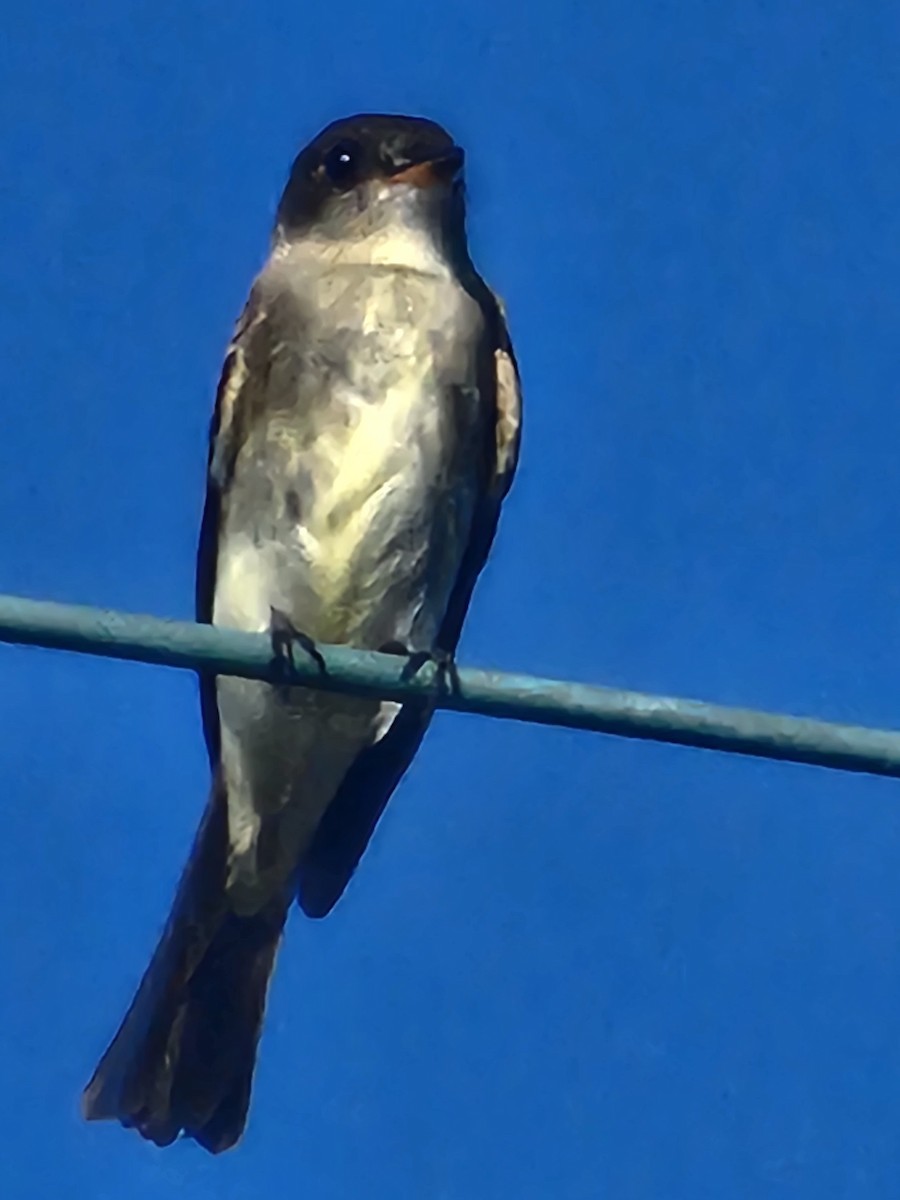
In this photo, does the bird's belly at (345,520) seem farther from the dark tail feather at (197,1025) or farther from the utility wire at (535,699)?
the utility wire at (535,699)

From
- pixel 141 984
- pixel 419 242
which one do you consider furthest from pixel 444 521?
pixel 141 984

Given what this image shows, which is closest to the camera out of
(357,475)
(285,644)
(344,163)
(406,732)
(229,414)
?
(285,644)

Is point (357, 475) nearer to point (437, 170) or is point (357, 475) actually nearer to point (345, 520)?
point (345, 520)

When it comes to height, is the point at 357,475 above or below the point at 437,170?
below

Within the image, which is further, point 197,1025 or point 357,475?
point 197,1025

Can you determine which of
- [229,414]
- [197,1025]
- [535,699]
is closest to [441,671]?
[535,699]

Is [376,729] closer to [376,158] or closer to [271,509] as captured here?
[271,509]

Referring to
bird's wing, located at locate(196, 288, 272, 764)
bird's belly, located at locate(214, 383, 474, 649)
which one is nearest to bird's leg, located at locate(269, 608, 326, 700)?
bird's belly, located at locate(214, 383, 474, 649)
